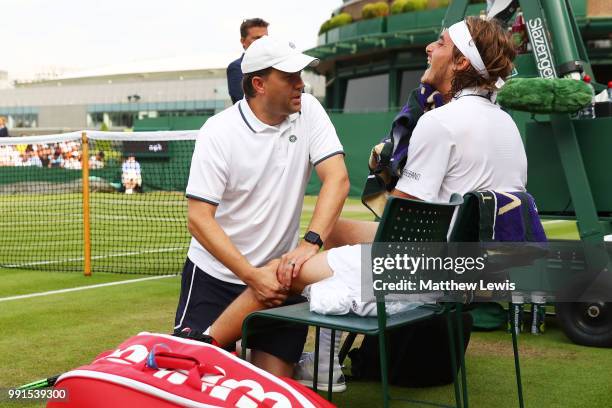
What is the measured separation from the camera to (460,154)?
346cm

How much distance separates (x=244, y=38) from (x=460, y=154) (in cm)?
432

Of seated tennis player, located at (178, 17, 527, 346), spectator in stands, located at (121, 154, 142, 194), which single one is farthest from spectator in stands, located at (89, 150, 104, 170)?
seated tennis player, located at (178, 17, 527, 346)

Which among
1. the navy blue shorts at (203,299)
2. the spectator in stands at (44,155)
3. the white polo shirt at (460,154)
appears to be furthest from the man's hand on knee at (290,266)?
the spectator in stands at (44,155)

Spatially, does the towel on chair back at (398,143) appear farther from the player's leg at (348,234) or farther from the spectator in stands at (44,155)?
the spectator in stands at (44,155)

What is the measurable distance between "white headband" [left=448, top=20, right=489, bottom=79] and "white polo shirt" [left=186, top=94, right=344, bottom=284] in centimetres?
73

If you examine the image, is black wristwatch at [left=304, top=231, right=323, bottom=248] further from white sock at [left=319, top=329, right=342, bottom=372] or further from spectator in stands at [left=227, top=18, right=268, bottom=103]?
spectator in stands at [left=227, top=18, right=268, bottom=103]

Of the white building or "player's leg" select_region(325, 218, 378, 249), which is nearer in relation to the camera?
"player's leg" select_region(325, 218, 378, 249)

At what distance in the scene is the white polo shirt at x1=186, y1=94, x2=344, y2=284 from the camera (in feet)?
11.8

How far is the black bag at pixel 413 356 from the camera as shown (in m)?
4.20

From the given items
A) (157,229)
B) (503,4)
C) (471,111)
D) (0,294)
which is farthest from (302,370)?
(157,229)

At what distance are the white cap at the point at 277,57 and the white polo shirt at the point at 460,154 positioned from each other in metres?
0.56

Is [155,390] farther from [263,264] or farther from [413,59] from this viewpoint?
[413,59]

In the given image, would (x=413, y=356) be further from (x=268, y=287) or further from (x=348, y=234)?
(x=268, y=287)

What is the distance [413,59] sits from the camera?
31.2 m
